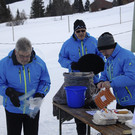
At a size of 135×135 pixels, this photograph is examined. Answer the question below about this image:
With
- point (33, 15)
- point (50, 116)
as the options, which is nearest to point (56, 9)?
point (33, 15)

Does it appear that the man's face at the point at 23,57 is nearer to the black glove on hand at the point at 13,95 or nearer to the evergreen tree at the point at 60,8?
the black glove on hand at the point at 13,95

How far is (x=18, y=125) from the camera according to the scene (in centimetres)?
274

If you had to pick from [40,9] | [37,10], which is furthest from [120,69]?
[40,9]

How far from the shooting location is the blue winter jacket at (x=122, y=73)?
97.3 inches

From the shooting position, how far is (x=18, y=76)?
2.61m

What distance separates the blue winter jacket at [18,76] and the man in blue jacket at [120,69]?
0.72m

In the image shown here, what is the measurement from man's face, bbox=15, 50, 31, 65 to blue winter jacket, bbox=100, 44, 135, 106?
91cm

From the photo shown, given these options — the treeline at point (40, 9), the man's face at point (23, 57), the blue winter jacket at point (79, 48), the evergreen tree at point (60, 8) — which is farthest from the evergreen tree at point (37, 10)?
the man's face at point (23, 57)

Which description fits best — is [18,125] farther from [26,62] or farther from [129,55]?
[129,55]

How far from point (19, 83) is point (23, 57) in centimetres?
33

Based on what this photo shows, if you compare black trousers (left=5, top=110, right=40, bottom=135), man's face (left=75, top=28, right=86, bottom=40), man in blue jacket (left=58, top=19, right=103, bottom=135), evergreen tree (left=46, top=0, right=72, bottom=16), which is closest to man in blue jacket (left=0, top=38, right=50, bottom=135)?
black trousers (left=5, top=110, right=40, bottom=135)

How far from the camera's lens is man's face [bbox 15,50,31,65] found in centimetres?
243

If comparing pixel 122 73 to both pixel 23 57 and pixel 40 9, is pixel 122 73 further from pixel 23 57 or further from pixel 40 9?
pixel 40 9

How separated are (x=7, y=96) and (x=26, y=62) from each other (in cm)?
44
